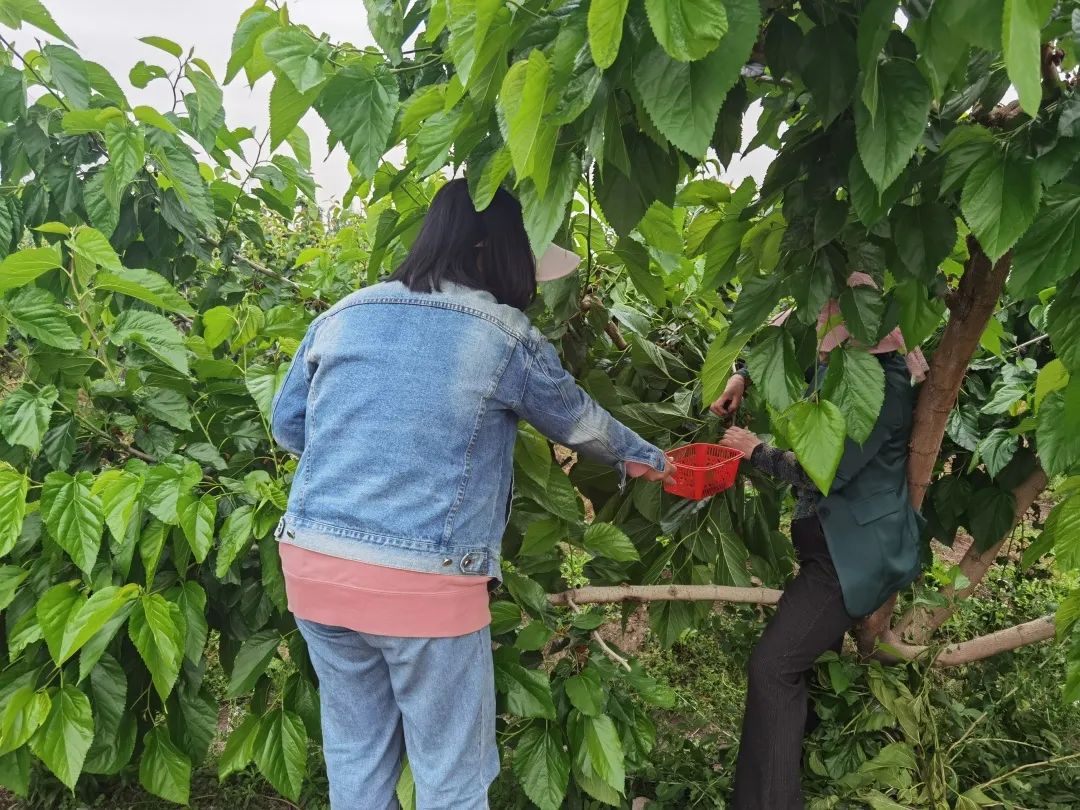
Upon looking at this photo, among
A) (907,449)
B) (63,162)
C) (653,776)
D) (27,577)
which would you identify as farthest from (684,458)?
(63,162)

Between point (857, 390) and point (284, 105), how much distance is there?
0.79 metres

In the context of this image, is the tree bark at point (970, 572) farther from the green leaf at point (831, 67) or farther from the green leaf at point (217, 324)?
the green leaf at point (217, 324)

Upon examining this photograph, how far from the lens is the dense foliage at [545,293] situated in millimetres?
654

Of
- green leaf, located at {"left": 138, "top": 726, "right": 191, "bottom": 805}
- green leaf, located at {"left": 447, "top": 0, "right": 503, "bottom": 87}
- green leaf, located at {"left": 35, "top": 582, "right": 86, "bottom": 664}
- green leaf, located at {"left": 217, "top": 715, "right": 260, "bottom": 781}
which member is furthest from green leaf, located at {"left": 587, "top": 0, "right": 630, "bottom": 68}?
green leaf, located at {"left": 138, "top": 726, "right": 191, "bottom": 805}

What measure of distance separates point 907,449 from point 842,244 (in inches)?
28.5

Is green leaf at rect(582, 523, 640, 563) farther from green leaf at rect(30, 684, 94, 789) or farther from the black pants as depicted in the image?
green leaf at rect(30, 684, 94, 789)

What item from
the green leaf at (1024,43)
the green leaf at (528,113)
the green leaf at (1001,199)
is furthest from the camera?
the green leaf at (1001,199)

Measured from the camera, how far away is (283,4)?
3.09ft

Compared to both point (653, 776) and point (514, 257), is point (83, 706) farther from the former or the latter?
point (653, 776)

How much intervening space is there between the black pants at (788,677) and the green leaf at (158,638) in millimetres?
1192

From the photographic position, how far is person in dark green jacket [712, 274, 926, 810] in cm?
153

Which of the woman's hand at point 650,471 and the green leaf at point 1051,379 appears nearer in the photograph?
the green leaf at point 1051,379

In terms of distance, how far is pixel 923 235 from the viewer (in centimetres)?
98

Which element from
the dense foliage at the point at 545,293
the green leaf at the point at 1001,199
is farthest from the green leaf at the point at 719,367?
the green leaf at the point at 1001,199
